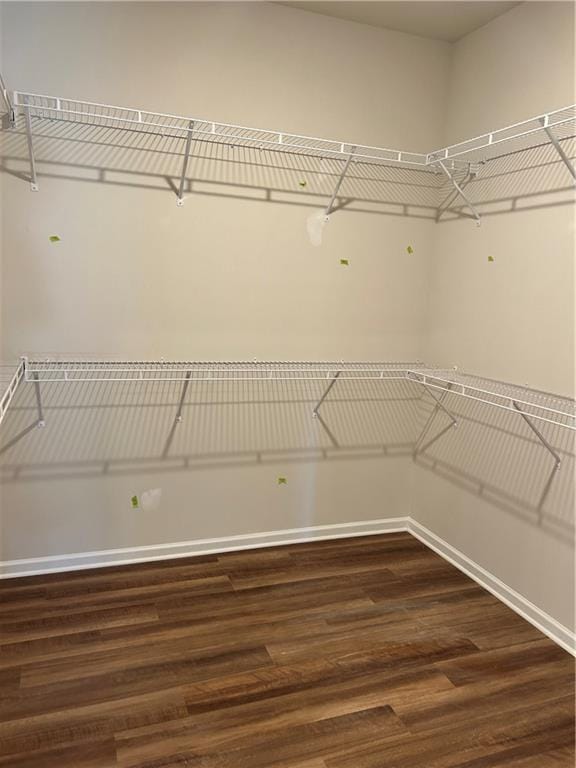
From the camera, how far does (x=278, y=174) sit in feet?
8.83

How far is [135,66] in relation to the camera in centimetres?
239

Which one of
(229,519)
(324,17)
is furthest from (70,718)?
(324,17)

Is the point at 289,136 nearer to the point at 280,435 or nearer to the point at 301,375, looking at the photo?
the point at 301,375

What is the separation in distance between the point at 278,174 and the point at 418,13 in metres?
0.93

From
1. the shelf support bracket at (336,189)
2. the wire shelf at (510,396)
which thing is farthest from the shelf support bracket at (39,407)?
the wire shelf at (510,396)

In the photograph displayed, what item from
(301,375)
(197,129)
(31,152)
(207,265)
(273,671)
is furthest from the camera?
(301,375)

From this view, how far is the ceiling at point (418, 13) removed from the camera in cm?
249

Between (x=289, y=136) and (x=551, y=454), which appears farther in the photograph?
Answer: (x=289, y=136)

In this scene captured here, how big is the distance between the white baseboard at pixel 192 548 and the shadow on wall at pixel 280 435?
371 millimetres

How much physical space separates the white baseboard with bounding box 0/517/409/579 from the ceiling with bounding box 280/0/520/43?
2.47 m

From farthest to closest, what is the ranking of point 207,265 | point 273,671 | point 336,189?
point 336,189, point 207,265, point 273,671

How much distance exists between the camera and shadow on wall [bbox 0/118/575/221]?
2.32 meters

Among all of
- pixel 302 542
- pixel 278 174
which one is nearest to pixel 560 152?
pixel 278 174

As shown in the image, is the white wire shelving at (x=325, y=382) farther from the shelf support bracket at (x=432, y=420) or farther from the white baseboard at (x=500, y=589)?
the white baseboard at (x=500, y=589)
